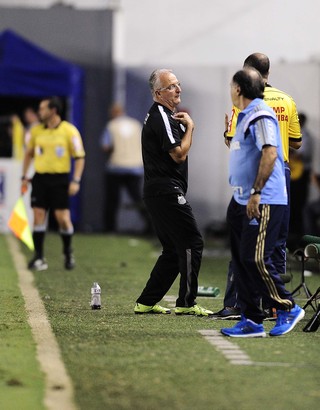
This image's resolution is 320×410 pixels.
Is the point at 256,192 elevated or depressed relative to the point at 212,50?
depressed

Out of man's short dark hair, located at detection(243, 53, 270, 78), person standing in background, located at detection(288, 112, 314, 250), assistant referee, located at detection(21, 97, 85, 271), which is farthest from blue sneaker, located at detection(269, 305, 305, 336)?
person standing in background, located at detection(288, 112, 314, 250)

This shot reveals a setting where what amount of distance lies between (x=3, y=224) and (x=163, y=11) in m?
5.35

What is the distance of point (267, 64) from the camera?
10109mm

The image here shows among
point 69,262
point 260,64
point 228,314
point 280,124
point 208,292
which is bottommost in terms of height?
point 69,262

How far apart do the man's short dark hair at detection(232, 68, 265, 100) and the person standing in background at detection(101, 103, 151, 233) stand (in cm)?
1354

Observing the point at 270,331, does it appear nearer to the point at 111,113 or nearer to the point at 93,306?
the point at 93,306

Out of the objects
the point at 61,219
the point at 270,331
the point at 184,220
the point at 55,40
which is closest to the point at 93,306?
the point at 184,220

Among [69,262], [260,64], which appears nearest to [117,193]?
[69,262]

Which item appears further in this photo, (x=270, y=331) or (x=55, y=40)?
(x=55, y=40)

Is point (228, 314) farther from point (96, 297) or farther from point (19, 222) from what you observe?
point (19, 222)

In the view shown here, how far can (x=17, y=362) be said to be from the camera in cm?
796

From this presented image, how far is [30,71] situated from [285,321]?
13852 millimetres

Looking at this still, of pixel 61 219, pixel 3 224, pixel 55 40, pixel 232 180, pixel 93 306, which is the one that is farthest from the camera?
pixel 55 40

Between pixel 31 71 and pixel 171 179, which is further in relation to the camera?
pixel 31 71
